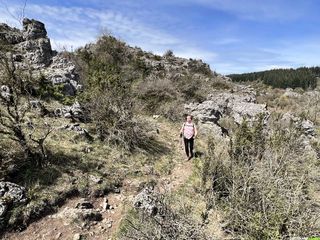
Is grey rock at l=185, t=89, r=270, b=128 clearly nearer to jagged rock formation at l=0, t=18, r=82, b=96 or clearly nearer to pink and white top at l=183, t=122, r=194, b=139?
pink and white top at l=183, t=122, r=194, b=139

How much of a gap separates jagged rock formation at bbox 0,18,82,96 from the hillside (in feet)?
0.54

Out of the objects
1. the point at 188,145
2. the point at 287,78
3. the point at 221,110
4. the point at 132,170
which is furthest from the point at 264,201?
the point at 287,78

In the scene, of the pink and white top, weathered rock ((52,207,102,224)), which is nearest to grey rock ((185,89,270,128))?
the pink and white top

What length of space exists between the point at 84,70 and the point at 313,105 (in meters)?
13.5

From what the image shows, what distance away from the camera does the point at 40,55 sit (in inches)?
631

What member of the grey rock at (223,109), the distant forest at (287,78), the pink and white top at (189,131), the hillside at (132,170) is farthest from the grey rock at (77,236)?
the distant forest at (287,78)

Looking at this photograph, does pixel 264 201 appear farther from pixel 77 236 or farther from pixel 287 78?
pixel 287 78

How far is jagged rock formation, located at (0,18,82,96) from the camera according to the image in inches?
547

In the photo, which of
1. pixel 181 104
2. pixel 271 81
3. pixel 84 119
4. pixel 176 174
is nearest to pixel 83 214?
pixel 176 174

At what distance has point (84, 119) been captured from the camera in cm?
1091

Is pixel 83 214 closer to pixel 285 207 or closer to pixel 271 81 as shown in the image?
pixel 285 207

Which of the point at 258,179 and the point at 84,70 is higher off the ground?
the point at 84,70

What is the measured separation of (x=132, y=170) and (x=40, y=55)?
10.0 m

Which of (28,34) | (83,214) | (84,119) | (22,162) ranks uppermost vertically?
(28,34)
